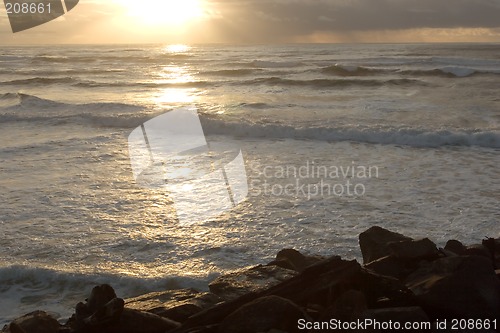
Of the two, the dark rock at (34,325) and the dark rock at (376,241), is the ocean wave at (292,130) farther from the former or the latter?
the dark rock at (34,325)

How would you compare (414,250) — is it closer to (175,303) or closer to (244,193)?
(175,303)

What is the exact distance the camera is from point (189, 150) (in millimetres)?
14141

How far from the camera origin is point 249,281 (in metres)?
4.67

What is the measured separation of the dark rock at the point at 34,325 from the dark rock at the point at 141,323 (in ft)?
1.97

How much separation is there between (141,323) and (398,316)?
194 cm

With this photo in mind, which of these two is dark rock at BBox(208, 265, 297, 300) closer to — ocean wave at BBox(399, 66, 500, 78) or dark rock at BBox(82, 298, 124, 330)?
dark rock at BBox(82, 298, 124, 330)

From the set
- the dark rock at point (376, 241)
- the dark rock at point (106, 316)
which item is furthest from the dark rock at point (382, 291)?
the dark rock at point (106, 316)

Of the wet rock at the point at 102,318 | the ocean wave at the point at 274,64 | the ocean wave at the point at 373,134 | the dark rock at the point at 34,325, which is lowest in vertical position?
the ocean wave at the point at 373,134

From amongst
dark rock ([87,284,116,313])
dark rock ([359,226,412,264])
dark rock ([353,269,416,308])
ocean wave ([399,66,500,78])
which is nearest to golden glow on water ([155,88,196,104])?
ocean wave ([399,66,500,78])

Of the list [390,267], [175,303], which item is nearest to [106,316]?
[175,303]

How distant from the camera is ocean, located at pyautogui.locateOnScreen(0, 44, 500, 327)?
6516mm

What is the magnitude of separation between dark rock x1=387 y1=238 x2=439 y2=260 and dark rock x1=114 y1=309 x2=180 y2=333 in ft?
7.48

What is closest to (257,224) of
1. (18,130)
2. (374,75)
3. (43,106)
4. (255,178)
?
(255,178)

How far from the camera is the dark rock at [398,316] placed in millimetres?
3828
